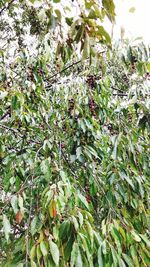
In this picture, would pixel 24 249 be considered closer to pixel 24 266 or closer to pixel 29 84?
pixel 24 266

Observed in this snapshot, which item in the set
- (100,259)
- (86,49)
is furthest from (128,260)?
(86,49)

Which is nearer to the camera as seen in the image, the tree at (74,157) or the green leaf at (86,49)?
the green leaf at (86,49)

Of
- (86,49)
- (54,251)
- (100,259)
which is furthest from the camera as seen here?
(100,259)

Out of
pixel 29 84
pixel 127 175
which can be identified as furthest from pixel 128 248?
pixel 29 84

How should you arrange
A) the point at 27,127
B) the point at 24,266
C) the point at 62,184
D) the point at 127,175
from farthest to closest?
the point at 27,127, the point at 127,175, the point at 62,184, the point at 24,266

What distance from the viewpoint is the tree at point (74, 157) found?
870 mm

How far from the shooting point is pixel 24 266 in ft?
2.78

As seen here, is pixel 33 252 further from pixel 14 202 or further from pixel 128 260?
pixel 128 260

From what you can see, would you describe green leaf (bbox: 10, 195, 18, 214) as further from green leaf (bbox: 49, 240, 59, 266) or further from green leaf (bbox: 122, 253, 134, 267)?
green leaf (bbox: 122, 253, 134, 267)

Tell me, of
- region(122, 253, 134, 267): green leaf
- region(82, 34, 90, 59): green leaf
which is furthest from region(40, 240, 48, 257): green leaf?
region(82, 34, 90, 59): green leaf

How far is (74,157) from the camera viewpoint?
1319 mm

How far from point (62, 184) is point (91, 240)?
0.58 feet

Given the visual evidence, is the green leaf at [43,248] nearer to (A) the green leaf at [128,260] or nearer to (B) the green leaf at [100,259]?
(B) the green leaf at [100,259]

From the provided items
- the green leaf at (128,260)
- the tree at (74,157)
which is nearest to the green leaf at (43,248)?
the tree at (74,157)
